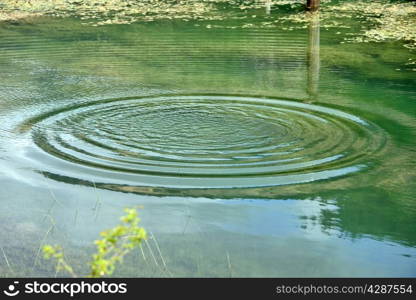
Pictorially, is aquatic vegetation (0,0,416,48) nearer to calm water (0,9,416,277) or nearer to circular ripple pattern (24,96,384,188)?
calm water (0,9,416,277)

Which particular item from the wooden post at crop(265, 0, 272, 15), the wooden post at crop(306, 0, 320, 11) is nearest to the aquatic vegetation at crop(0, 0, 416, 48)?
the wooden post at crop(265, 0, 272, 15)

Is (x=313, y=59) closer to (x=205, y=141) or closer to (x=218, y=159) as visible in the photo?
(x=205, y=141)

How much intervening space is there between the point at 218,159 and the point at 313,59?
4.81 meters

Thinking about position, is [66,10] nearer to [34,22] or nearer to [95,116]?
[34,22]

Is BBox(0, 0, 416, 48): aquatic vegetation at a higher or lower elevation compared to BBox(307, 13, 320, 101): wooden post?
higher

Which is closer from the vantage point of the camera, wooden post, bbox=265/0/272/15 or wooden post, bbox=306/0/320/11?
wooden post, bbox=306/0/320/11

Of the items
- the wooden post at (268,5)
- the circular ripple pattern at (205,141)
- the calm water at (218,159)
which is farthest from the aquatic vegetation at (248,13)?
the circular ripple pattern at (205,141)

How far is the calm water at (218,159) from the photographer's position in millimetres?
4707

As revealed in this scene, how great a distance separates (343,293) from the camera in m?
4.03

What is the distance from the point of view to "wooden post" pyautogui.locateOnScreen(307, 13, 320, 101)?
8906 millimetres

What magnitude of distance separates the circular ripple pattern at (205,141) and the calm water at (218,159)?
0.02 meters

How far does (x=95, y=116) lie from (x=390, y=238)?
3.90 metres

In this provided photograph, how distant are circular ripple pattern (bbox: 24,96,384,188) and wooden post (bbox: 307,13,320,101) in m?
0.72

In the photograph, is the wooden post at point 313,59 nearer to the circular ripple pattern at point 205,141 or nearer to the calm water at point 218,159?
the calm water at point 218,159
